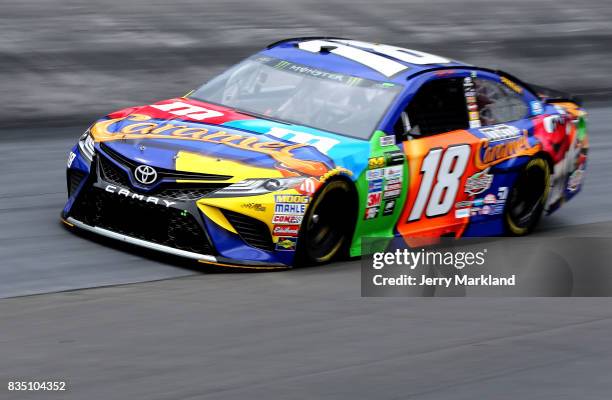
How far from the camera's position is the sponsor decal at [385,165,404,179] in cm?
843

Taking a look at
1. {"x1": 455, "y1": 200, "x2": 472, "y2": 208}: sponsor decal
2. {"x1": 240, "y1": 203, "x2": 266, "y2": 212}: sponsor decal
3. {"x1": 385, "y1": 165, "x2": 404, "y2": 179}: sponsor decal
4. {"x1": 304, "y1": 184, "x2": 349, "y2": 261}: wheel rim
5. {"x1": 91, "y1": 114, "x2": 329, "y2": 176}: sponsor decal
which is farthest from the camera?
{"x1": 455, "y1": 200, "x2": 472, "y2": 208}: sponsor decal

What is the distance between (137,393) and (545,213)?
5800 mm

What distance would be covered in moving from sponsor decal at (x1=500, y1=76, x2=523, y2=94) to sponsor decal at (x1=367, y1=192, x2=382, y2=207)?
210 centimetres

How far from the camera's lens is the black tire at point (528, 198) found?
9797mm

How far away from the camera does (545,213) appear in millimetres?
10234

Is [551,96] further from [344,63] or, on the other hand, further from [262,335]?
[262,335]

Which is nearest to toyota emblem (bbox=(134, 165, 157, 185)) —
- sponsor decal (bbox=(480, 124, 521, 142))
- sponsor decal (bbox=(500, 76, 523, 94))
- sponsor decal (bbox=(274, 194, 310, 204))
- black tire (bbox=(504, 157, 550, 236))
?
sponsor decal (bbox=(274, 194, 310, 204))

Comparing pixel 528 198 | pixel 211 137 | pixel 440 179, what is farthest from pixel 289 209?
pixel 528 198

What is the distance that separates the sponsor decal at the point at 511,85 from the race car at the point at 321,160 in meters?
0.03

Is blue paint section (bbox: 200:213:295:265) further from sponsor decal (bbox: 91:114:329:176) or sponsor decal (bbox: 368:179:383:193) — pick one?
sponsor decal (bbox: 368:179:383:193)

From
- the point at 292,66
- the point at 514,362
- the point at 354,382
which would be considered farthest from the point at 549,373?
the point at 292,66

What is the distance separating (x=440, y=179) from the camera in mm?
8891

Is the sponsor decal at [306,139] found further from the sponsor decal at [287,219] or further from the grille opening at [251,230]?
the grille opening at [251,230]

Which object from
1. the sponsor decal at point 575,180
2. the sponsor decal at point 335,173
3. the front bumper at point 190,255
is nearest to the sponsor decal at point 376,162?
the sponsor decal at point 335,173
